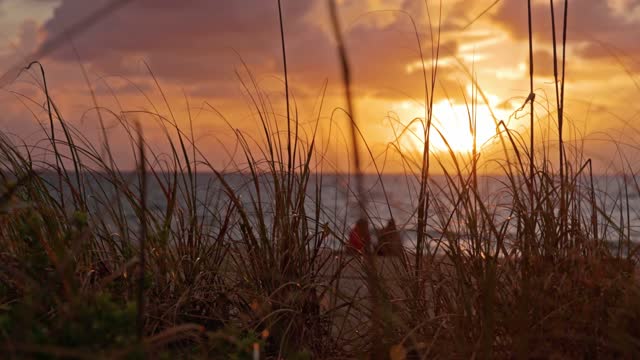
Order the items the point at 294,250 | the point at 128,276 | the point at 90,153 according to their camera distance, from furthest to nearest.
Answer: the point at 90,153
the point at 294,250
the point at 128,276

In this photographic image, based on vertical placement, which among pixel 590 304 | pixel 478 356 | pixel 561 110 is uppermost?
pixel 561 110

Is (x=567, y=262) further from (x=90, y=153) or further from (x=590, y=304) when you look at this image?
(x=90, y=153)

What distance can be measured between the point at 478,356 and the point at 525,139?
1035 mm

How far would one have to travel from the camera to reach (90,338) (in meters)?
1.24

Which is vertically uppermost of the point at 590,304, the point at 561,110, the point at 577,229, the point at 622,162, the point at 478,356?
the point at 561,110

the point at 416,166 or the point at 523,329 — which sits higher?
the point at 416,166

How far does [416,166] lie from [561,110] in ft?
1.72

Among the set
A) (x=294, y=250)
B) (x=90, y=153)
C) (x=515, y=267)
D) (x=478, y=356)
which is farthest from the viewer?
(x=90, y=153)

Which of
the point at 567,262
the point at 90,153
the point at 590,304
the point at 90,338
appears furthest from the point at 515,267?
the point at 90,153

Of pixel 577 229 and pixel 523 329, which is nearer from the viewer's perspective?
pixel 523 329

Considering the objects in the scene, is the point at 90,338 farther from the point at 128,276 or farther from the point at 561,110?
the point at 561,110

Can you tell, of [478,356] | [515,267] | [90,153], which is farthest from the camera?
[90,153]

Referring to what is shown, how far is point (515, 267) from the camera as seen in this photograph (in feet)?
6.79

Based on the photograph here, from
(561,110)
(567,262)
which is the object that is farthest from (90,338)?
(561,110)
